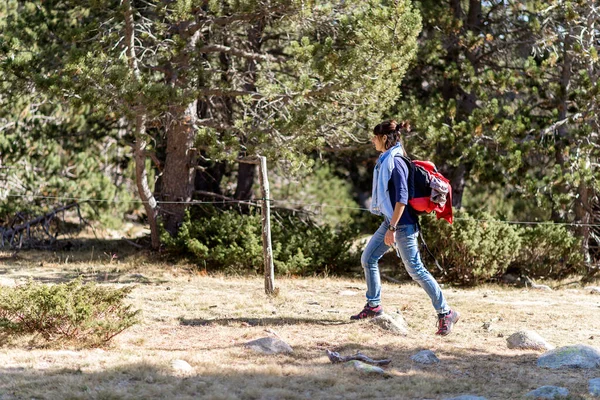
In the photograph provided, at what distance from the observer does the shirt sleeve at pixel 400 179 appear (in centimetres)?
723

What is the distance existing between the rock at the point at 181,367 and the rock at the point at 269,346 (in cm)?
84

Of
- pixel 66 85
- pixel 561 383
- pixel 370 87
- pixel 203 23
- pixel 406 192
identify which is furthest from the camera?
pixel 203 23

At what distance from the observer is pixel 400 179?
727cm

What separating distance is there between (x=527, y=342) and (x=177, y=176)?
277 inches

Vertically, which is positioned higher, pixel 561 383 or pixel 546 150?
pixel 546 150

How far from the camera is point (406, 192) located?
727cm

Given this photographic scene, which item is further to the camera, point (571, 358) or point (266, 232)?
point (266, 232)

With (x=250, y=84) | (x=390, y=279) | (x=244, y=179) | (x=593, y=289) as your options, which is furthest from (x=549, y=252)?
(x=250, y=84)

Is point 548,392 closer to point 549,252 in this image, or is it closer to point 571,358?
point 571,358

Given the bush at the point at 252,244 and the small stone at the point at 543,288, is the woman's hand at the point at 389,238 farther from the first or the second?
the small stone at the point at 543,288

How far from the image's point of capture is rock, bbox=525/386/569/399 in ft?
18.4

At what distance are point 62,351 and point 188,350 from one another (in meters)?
1.02

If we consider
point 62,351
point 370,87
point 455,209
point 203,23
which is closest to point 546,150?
point 455,209

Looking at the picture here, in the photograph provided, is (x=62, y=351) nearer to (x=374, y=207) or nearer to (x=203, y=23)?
(x=374, y=207)
